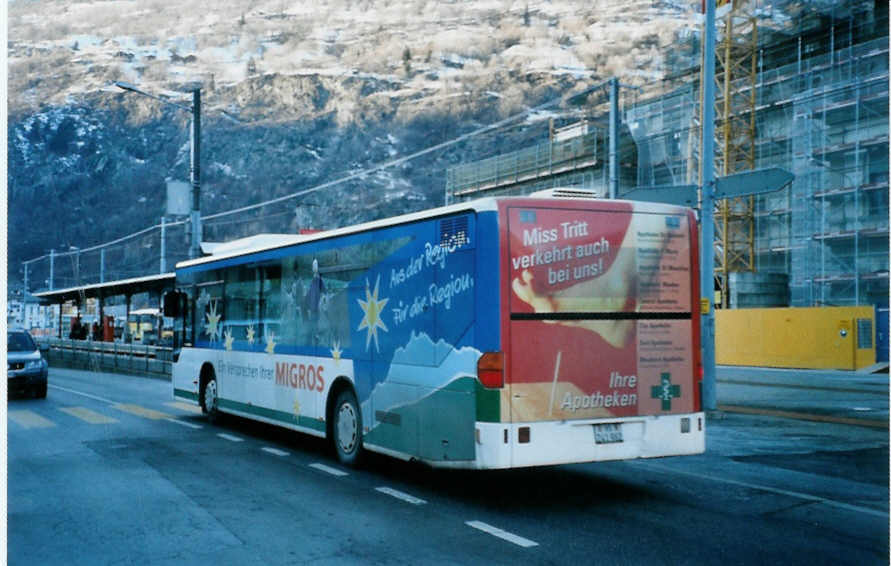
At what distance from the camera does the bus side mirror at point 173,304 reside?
15281mm

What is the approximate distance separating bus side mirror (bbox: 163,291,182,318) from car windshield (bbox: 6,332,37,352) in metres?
6.29

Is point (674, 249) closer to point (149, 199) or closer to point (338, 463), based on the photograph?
point (338, 463)

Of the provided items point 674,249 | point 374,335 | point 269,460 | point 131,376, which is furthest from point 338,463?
point 131,376

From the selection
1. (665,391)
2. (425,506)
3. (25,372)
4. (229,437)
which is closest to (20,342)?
(25,372)

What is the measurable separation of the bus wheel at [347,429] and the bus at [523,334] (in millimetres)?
28

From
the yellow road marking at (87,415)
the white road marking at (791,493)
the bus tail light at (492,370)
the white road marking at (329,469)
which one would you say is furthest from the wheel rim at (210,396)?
the bus tail light at (492,370)

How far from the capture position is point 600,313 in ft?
26.4

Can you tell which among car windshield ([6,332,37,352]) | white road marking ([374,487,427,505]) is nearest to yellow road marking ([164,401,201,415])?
car windshield ([6,332,37,352])

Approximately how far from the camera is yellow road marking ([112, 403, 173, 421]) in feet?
50.5

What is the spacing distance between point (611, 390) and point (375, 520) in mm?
2378

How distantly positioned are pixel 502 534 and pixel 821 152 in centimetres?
3527

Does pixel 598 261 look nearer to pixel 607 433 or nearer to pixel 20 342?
pixel 607 433

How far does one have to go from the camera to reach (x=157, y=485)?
8820 millimetres

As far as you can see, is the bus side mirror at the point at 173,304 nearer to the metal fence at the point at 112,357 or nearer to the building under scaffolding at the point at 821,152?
the metal fence at the point at 112,357
